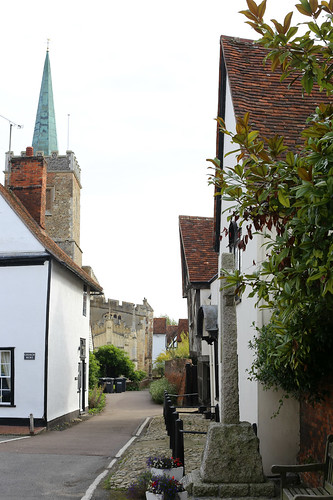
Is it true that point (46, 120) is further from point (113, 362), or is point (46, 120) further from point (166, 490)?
point (166, 490)

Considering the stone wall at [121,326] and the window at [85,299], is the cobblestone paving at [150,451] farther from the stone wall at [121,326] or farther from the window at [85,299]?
the stone wall at [121,326]

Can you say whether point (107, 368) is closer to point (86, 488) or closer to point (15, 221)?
point (15, 221)

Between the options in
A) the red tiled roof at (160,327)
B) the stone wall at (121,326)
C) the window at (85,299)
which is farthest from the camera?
the red tiled roof at (160,327)

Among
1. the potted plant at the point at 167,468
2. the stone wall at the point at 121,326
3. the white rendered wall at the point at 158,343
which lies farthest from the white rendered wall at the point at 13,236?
the white rendered wall at the point at 158,343

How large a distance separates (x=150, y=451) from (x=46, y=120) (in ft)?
163

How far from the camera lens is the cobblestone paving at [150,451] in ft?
33.8

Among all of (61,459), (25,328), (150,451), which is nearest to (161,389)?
(25,328)

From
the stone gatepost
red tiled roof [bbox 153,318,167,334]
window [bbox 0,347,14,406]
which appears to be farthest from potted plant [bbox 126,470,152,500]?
red tiled roof [bbox 153,318,167,334]

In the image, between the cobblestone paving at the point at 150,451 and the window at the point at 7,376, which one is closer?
the cobblestone paving at the point at 150,451

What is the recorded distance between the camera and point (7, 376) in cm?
1884

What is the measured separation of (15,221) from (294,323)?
50.1 feet

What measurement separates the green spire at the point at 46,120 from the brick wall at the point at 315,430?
49.8 metres

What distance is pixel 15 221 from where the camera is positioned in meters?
19.4

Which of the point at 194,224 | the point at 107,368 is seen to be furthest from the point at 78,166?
the point at 194,224
